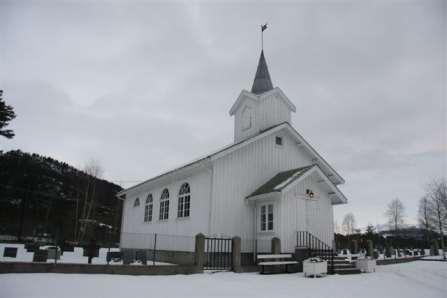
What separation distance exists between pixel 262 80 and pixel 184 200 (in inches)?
382

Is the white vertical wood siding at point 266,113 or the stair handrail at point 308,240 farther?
the white vertical wood siding at point 266,113

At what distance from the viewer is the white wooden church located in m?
16.8

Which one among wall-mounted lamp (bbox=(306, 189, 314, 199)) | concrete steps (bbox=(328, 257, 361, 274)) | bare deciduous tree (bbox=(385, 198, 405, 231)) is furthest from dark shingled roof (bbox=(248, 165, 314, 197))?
bare deciduous tree (bbox=(385, 198, 405, 231))

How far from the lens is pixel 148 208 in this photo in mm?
24562

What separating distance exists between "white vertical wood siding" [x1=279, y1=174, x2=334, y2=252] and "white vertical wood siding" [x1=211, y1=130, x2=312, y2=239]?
209 cm

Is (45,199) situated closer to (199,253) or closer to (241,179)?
(241,179)

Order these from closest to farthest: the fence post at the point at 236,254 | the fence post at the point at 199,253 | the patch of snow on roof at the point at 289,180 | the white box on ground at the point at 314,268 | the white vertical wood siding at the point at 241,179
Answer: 1. the white box on ground at the point at 314,268
2. the fence post at the point at 199,253
3. the fence post at the point at 236,254
4. the patch of snow on roof at the point at 289,180
5. the white vertical wood siding at the point at 241,179

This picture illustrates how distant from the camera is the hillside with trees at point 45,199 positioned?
39906 millimetres

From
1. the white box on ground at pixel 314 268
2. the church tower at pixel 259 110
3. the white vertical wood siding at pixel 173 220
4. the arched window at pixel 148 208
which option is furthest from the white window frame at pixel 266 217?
the arched window at pixel 148 208

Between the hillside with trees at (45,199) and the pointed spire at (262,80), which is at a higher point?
the pointed spire at (262,80)

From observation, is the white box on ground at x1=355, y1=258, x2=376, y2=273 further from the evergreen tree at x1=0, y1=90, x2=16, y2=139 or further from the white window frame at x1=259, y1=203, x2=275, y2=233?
the evergreen tree at x1=0, y1=90, x2=16, y2=139

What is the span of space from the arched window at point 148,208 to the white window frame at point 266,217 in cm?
Answer: 894

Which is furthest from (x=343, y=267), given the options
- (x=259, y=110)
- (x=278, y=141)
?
(x=259, y=110)

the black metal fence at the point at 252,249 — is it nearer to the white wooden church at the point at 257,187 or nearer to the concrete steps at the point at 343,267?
the white wooden church at the point at 257,187
